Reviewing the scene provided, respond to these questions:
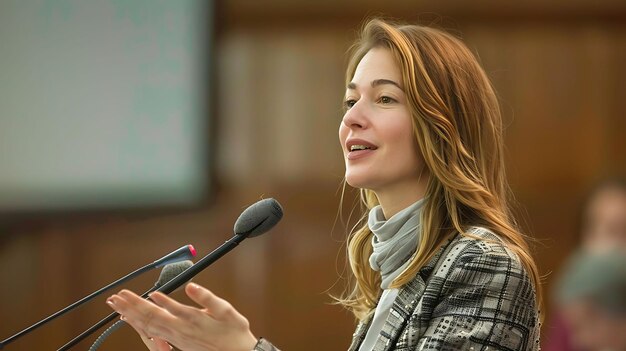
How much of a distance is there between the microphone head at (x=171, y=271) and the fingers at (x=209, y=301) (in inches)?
7.7

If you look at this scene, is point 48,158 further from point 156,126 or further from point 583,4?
point 583,4

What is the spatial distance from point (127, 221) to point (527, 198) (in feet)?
4.38

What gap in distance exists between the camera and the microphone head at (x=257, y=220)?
1340 millimetres

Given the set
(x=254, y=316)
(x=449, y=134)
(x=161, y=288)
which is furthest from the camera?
(x=254, y=316)

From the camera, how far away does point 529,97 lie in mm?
3324

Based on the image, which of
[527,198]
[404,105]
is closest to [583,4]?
[527,198]

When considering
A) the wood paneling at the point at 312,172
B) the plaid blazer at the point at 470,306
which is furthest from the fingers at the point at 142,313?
the wood paneling at the point at 312,172

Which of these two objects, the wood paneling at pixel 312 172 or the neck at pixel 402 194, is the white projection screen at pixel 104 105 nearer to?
the wood paneling at pixel 312 172

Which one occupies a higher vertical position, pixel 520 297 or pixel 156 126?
pixel 156 126

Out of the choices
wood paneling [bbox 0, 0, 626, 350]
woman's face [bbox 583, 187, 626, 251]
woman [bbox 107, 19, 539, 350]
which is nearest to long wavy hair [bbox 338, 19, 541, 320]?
woman [bbox 107, 19, 539, 350]

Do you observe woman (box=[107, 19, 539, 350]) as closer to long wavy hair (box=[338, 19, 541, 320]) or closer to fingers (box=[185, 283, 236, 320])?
long wavy hair (box=[338, 19, 541, 320])

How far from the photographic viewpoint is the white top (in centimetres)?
148

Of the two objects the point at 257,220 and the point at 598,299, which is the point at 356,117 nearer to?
the point at 257,220

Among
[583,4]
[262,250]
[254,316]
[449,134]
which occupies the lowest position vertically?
[254,316]
